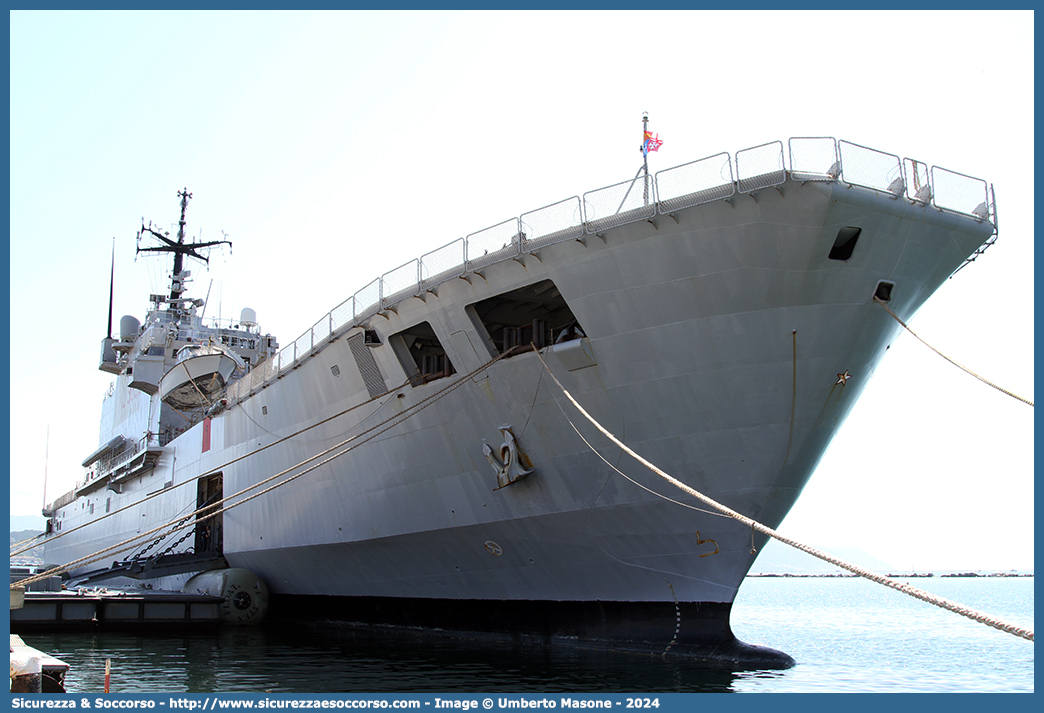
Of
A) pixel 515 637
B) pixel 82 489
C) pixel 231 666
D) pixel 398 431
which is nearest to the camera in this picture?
pixel 231 666

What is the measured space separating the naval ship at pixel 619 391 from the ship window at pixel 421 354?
4 cm

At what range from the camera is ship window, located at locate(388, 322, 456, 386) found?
13.0 m

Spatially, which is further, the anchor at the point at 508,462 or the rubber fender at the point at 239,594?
the rubber fender at the point at 239,594

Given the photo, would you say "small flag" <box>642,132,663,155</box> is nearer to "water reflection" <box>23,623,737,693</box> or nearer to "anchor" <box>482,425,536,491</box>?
"anchor" <box>482,425,536,491</box>

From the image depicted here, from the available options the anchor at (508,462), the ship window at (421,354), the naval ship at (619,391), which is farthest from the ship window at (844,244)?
the ship window at (421,354)

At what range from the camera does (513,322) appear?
1299cm

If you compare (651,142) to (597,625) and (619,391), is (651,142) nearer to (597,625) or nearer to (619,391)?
(619,391)

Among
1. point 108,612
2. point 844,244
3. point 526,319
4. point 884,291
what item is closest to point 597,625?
point 526,319

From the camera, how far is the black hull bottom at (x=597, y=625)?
34.6 feet

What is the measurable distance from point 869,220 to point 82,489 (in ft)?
107

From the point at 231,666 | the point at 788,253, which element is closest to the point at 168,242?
the point at 231,666

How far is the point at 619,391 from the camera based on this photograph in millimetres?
10781

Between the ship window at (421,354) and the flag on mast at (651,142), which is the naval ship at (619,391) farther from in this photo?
the flag on mast at (651,142)

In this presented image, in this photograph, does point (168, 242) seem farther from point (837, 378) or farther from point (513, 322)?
point (837, 378)
